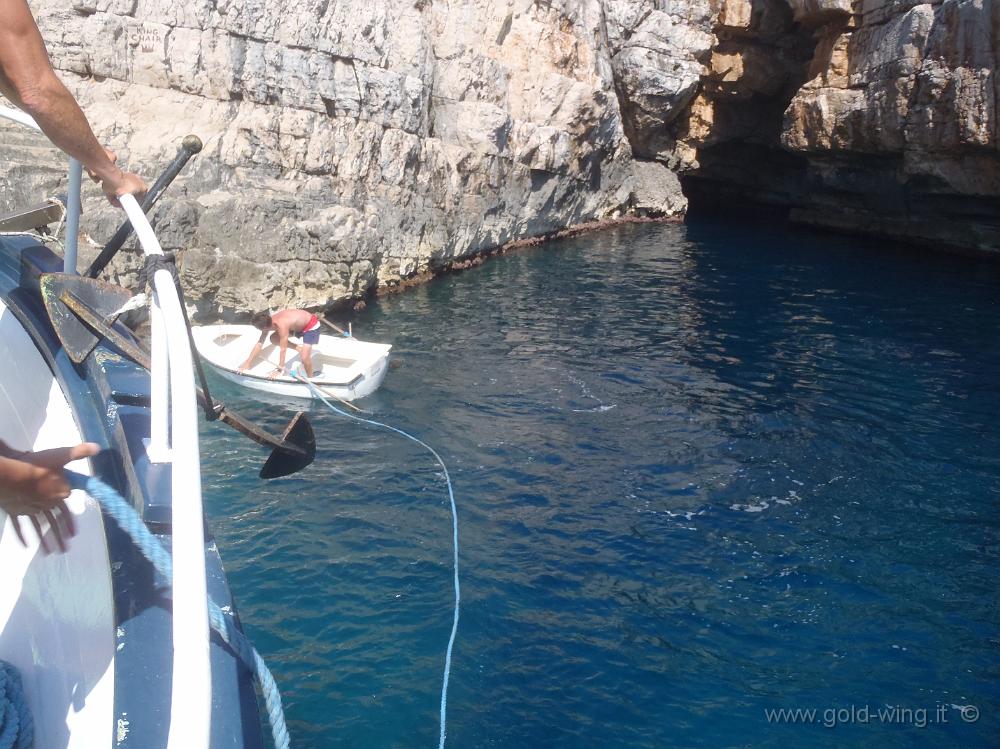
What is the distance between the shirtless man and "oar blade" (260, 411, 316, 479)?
7201 mm

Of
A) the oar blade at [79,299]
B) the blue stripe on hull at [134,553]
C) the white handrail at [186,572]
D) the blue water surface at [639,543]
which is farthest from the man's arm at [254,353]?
the white handrail at [186,572]

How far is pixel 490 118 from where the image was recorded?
67.0 ft

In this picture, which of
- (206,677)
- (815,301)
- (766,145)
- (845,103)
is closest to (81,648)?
(206,677)

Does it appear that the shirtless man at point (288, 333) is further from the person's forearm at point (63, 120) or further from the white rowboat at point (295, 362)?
the person's forearm at point (63, 120)

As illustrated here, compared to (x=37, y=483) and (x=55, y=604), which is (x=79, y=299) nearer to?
(x=55, y=604)

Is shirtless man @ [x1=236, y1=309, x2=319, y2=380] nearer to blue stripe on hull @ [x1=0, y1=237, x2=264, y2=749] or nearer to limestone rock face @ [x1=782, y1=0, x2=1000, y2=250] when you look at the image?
blue stripe on hull @ [x1=0, y1=237, x2=264, y2=749]

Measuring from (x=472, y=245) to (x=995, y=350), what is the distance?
461 inches

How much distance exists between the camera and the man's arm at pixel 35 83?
2.39 metres

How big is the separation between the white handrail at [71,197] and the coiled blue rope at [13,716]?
6.82ft

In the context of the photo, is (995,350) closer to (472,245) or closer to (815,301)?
(815,301)

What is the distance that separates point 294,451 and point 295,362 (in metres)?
7.47

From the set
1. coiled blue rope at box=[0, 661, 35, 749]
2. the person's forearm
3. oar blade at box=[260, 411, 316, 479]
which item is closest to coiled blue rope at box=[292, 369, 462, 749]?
oar blade at box=[260, 411, 316, 479]

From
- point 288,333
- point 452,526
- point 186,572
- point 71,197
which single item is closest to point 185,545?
point 186,572

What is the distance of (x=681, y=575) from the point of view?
745 centimetres
